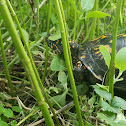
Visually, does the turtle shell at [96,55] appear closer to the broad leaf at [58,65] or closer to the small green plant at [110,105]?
the broad leaf at [58,65]

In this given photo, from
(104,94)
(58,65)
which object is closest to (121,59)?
(104,94)

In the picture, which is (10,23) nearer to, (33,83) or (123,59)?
(33,83)

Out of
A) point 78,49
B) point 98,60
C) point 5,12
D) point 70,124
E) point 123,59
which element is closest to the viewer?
point 5,12

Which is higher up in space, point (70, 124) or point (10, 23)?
point (10, 23)

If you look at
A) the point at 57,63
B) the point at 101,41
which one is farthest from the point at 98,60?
the point at 57,63

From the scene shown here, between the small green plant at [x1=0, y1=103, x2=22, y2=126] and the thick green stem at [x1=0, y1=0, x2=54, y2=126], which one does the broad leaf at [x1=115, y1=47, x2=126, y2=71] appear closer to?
the thick green stem at [x1=0, y1=0, x2=54, y2=126]

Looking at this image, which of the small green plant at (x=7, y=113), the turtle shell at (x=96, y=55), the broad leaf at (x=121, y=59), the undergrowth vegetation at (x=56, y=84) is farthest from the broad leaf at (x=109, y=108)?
the turtle shell at (x=96, y=55)

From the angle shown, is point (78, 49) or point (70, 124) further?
point (78, 49)

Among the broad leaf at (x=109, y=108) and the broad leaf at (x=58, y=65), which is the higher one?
the broad leaf at (x=58, y=65)
